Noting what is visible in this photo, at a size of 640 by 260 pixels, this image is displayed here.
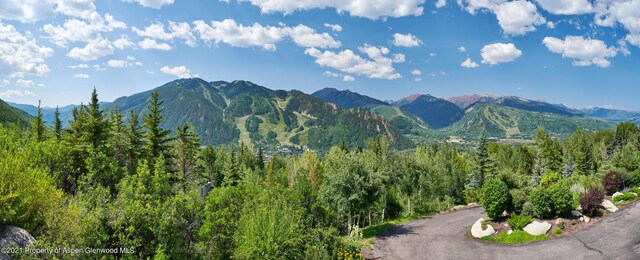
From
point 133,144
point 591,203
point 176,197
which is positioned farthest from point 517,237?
point 133,144

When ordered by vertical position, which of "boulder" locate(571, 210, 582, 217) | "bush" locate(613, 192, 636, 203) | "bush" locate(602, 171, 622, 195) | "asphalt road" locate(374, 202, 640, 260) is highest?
"bush" locate(602, 171, 622, 195)

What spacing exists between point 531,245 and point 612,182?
697 inches

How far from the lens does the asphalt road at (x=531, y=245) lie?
22.4 metres

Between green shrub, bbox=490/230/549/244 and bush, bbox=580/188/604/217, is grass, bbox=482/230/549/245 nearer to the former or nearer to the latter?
green shrub, bbox=490/230/549/244

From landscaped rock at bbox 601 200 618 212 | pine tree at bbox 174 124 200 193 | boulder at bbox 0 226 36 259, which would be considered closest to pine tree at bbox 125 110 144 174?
pine tree at bbox 174 124 200 193

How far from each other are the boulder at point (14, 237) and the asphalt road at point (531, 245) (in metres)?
21.2

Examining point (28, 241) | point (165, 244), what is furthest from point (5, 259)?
point (165, 244)

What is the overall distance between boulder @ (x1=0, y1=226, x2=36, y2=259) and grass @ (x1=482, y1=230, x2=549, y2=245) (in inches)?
1158

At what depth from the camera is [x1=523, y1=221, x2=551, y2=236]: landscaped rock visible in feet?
86.1

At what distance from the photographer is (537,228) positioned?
1043 inches

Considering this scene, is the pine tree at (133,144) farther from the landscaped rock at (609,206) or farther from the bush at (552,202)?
the landscaped rock at (609,206)

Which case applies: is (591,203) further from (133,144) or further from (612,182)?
(133,144)

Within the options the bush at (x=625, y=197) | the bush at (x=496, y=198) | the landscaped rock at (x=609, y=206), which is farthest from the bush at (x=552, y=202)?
the bush at (x=625, y=197)

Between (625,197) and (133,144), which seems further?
(133,144)
